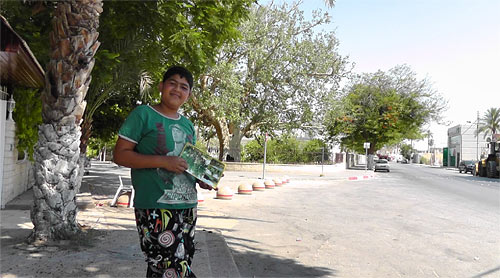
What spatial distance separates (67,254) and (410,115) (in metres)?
41.0

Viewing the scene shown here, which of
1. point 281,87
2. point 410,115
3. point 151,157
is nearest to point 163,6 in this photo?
point 151,157

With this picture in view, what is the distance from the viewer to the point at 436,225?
8375 mm

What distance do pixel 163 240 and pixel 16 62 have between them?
5.88 metres

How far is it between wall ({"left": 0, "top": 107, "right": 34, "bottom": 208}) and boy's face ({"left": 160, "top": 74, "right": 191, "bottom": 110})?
6.49 metres

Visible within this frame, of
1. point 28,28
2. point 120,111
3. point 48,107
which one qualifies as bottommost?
point 48,107

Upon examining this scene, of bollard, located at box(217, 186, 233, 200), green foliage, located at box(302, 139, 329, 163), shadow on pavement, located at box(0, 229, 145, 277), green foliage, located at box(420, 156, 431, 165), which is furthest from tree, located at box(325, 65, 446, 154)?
green foliage, located at box(420, 156, 431, 165)

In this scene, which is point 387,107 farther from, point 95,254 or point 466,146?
point 466,146

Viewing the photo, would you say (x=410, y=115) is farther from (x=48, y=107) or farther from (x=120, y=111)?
(x=48, y=107)

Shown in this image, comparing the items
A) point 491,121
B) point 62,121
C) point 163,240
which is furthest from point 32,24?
point 491,121

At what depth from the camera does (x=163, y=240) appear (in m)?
2.49

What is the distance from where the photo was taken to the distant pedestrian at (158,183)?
2.44m

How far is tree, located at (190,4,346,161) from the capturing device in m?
24.2

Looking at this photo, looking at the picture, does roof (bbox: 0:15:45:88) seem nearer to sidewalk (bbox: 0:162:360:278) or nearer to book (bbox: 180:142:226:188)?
sidewalk (bbox: 0:162:360:278)

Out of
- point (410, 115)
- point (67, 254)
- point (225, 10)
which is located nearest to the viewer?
point (67, 254)
